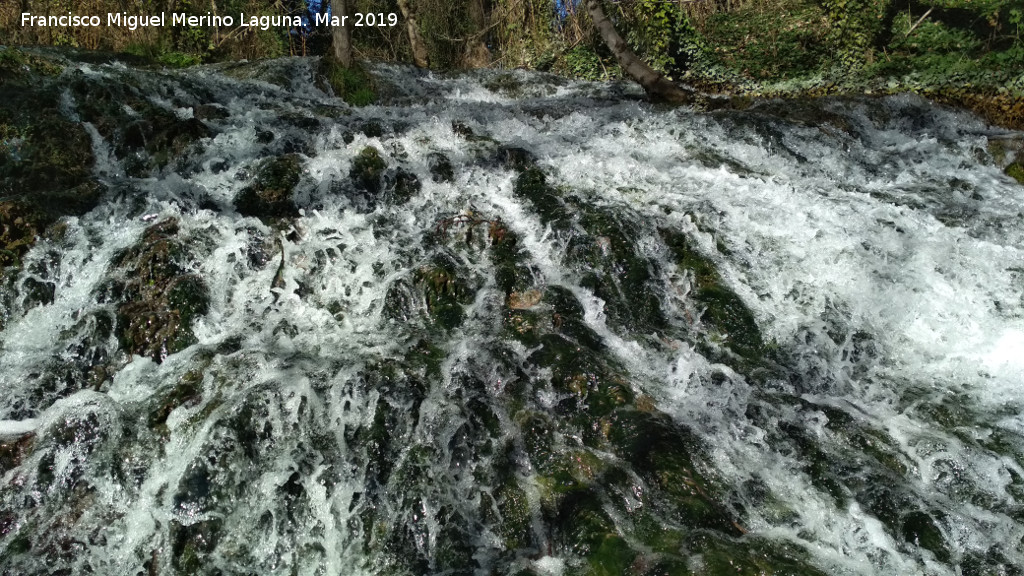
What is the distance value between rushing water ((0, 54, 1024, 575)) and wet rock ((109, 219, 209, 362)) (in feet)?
0.11

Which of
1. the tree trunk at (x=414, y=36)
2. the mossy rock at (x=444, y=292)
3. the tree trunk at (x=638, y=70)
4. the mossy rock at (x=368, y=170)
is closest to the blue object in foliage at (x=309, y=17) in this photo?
the tree trunk at (x=414, y=36)

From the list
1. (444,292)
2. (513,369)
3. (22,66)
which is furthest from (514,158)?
(22,66)

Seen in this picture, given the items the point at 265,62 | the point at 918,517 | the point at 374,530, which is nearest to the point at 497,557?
the point at 374,530

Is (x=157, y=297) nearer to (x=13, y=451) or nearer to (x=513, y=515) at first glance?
(x=13, y=451)

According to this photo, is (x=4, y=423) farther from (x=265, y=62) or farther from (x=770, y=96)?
(x=770, y=96)

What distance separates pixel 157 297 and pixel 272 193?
142 cm

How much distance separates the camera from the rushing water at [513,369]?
3.00 metres

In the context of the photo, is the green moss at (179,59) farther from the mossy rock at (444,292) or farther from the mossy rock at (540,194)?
the mossy rock at (444,292)

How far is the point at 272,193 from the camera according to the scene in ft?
17.4

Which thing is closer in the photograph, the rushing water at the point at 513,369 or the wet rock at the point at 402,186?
the rushing water at the point at 513,369

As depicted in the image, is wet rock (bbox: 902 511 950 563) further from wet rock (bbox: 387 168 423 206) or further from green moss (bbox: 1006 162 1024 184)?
green moss (bbox: 1006 162 1024 184)

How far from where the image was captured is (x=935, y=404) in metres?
3.89

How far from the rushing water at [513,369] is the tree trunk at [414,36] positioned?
10.2 m

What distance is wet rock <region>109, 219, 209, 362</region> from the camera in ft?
13.2
